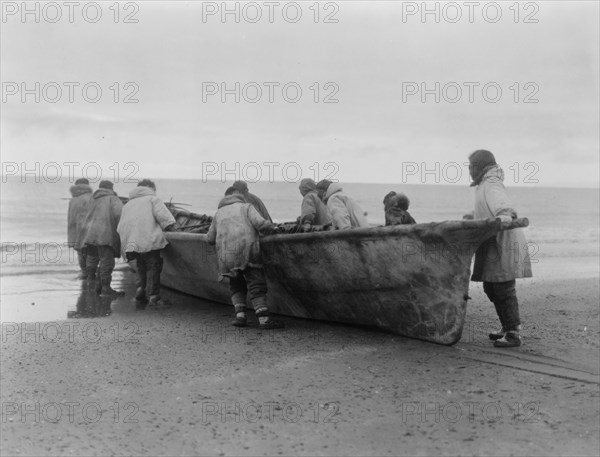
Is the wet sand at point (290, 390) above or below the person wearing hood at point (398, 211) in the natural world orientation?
below

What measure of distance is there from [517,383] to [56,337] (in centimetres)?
433

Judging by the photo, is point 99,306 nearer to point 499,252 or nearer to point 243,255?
point 243,255

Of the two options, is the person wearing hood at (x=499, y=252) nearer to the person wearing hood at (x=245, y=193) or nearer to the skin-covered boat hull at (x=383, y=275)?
the skin-covered boat hull at (x=383, y=275)

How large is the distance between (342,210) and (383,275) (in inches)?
51.1

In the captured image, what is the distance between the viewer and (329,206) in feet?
23.7

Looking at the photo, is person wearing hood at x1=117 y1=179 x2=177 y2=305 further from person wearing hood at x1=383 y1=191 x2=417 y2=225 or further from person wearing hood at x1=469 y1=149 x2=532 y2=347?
person wearing hood at x1=469 y1=149 x2=532 y2=347

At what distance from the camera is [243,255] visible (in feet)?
22.2

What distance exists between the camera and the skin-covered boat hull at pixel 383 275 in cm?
561

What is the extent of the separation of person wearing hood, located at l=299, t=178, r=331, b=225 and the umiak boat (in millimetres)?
341

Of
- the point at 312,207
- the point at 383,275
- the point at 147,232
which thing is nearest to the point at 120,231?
the point at 147,232

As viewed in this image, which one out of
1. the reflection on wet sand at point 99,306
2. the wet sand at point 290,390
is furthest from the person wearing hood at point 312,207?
the reflection on wet sand at point 99,306

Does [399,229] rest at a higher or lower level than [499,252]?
higher

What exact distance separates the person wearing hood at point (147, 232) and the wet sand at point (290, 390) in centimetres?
114

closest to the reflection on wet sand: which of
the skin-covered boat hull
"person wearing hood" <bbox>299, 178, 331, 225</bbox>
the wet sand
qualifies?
the wet sand
